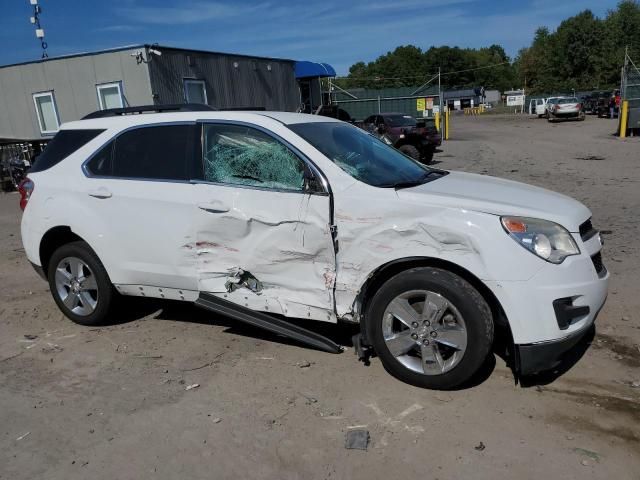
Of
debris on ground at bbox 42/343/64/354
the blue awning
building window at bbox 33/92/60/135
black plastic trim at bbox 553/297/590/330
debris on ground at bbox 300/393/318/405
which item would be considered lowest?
debris on ground at bbox 300/393/318/405

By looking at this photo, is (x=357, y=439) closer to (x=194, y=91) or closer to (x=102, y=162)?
(x=102, y=162)

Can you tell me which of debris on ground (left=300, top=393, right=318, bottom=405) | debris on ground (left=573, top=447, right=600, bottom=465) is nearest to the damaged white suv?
debris on ground (left=300, top=393, right=318, bottom=405)

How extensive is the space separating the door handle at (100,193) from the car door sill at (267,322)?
1.15m

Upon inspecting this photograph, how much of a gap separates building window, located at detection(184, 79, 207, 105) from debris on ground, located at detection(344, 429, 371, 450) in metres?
14.0

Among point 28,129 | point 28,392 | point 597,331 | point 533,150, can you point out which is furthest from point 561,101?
point 28,392

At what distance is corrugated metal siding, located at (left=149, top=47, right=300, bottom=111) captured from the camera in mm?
14969

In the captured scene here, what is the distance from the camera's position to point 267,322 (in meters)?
3.84

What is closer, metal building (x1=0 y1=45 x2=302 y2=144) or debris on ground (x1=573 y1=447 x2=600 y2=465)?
debris on ground (x1=573 y1=447 x2=600 y2=465)

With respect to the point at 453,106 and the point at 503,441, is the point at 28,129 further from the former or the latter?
the point at 453,106

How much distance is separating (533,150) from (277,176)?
55.6 ft

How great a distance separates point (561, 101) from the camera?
36875 millimetres

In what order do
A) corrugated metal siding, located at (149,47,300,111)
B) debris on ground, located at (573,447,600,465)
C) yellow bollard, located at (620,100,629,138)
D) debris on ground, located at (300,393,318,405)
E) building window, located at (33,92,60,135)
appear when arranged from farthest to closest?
yellow bollard, located at (620,100,629,138) → building window, located at (33,92,60,135) → corrugated metal siding, located at (149,47,300,111) → debris on ground, located at (300,393,318,405) → debris on ground, located at (573,447,600,465)

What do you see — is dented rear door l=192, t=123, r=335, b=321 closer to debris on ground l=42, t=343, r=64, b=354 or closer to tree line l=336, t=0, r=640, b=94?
debris on ground l=42, t=343, r=64, b=354

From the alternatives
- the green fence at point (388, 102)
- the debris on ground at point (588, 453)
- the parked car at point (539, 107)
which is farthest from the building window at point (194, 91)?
the parked car at point (539, 107)
